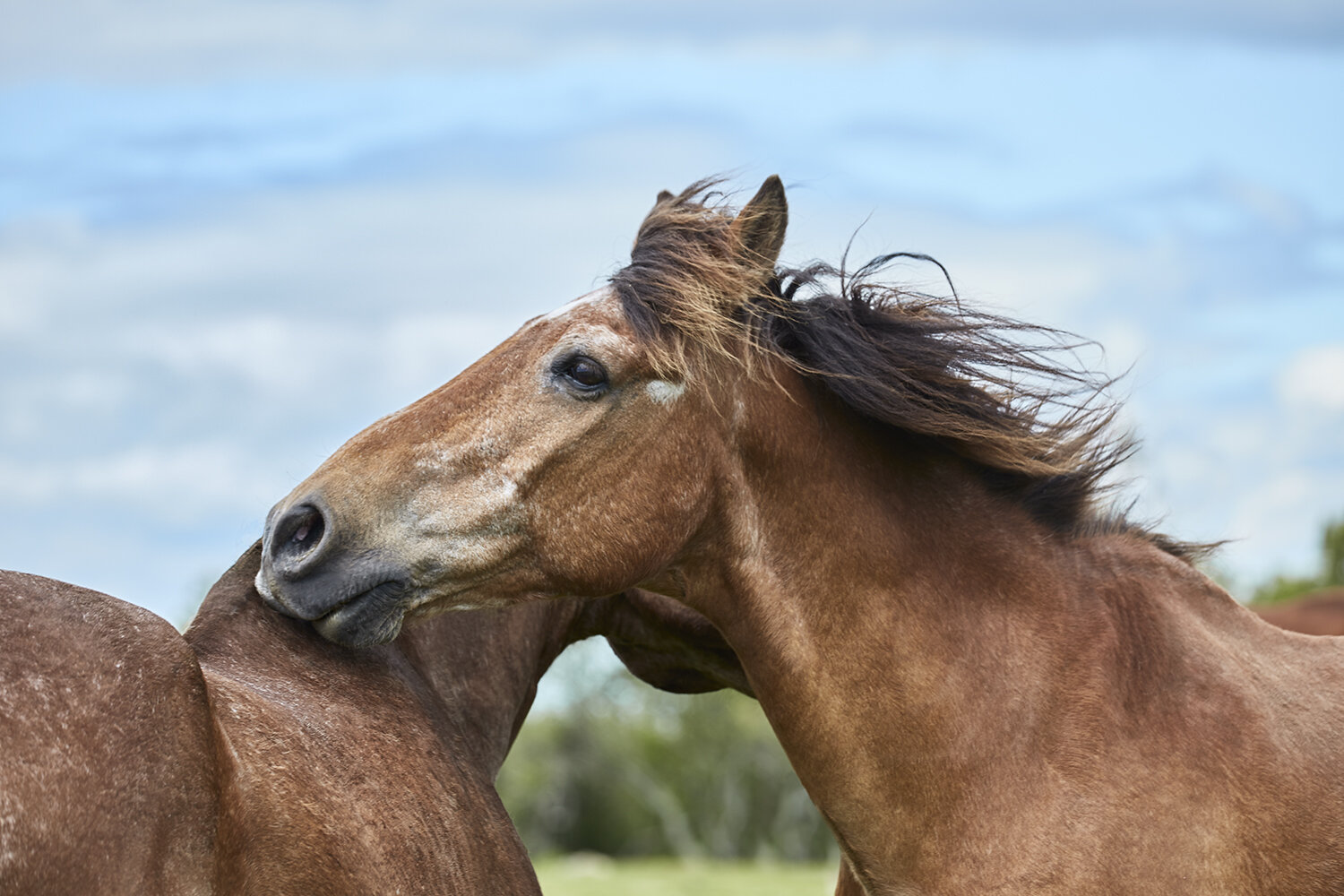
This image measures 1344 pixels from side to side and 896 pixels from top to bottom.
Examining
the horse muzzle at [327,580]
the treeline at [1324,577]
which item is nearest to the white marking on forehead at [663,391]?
the horse muzzle at [327,580]

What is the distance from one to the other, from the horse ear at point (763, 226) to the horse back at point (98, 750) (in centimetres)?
186

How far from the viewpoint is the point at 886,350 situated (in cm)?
363

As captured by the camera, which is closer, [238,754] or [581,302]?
[238,754]

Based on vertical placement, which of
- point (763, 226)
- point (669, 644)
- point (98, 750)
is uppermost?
point (763, 226)

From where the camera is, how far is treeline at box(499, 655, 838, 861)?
35875 millimetres

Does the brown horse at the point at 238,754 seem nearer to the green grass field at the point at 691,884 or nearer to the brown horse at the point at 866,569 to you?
the brown horse at the point at 866,569

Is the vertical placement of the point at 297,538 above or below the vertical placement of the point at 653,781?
above

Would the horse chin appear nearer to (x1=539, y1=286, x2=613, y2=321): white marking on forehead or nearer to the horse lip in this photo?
the horse lip

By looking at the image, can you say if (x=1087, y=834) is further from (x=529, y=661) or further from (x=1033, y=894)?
(x=529, y=661)

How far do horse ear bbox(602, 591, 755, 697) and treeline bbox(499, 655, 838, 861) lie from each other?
29477 millimetres

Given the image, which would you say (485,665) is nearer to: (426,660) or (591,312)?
(426,660)

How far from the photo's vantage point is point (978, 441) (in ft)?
11.8

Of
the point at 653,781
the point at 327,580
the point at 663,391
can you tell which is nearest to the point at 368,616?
the point at 327,580

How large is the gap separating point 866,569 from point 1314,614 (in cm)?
678
